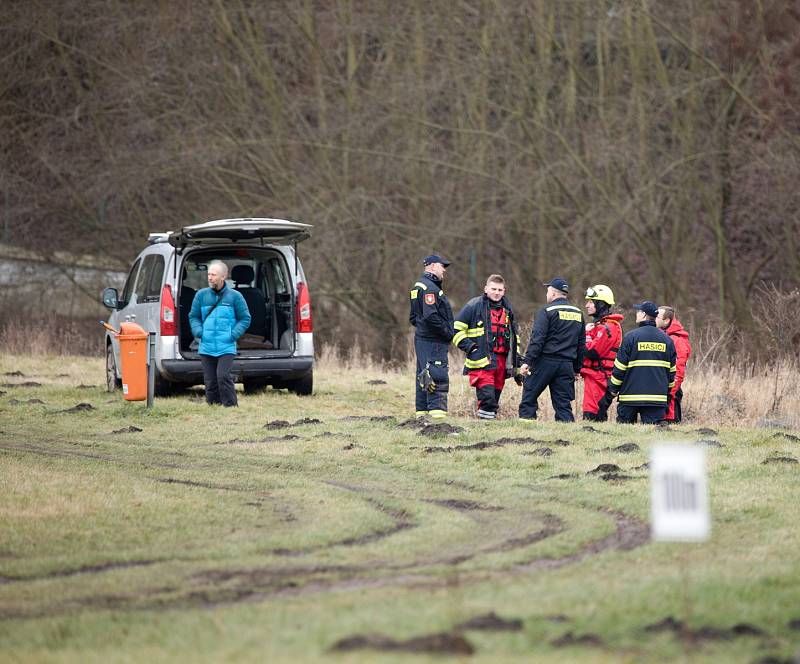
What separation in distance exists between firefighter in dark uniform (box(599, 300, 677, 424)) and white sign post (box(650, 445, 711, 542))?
8372mm

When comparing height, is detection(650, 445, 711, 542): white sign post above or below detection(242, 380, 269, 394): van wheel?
above

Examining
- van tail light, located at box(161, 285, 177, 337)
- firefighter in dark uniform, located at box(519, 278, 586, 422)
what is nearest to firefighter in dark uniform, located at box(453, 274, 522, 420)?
firefighter in dark uniform, located at box(519, 278, 586, 422)

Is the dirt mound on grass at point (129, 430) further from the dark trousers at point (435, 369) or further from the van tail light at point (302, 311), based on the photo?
the van tail light at point (302, 311)

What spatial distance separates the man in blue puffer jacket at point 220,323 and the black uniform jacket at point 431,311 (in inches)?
77.3

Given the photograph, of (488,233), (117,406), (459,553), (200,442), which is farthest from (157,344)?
(488,233)

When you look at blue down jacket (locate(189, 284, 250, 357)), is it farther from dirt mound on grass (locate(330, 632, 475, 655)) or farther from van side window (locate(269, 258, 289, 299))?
dirt mound on grass (locate(330, 632, 475, 655))

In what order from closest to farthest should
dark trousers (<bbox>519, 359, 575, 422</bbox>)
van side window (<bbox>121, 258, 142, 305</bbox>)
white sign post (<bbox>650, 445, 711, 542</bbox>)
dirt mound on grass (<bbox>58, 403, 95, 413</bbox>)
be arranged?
white sign post (<bbox>650, 445, 711, 542</bbox>) < dark trousers (<bbox>519, 359, 575, 422</bbox>) < dirt mound on grass (<bbox>58, 403, 95, 413</bbox>) < van side window (<bbox>121, 258, 142, 305</bbox>)

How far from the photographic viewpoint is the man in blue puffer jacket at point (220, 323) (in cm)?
1516

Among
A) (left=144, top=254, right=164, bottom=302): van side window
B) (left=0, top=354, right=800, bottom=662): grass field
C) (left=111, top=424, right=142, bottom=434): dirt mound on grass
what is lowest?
(left=0, top=354, right=800, bottom=662): grass field

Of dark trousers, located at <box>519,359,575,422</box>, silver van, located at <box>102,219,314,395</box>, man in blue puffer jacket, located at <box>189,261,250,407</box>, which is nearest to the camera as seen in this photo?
dark trousers, located at <box>519,359,575,422</box>

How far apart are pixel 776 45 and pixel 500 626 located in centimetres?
2113

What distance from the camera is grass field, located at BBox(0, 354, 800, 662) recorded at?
569 centimetres

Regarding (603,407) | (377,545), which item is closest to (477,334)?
(603,407)

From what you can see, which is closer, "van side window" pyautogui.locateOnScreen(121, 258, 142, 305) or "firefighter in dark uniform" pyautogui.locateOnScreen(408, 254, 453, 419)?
"firefighter in dark uniform" pyautogui.locateOnScreen(408, 254, 453, 419)
